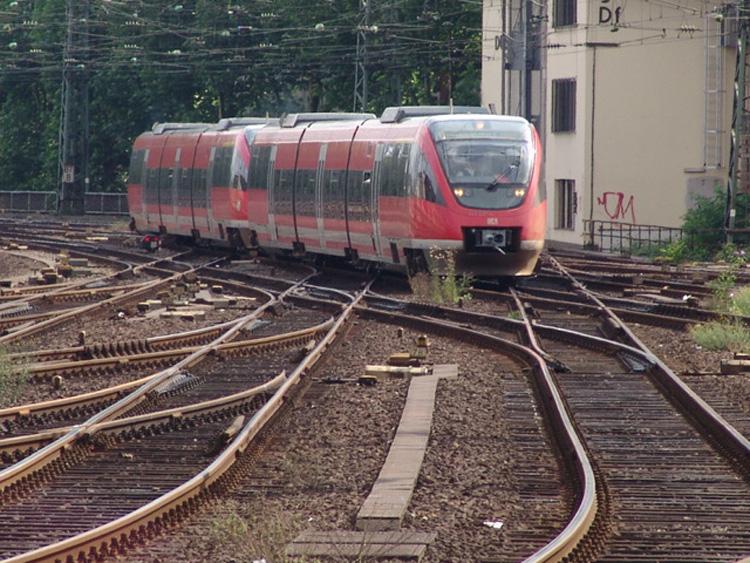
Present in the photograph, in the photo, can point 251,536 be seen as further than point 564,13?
No

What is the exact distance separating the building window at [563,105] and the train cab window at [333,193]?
18.2 m

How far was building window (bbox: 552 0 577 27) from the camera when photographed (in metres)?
45.9

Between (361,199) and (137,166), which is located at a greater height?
(361,199)

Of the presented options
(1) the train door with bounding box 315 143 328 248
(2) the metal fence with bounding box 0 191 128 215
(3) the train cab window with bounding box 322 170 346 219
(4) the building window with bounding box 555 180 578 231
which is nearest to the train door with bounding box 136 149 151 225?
(4) the building window with bounding box 555 180 578 231

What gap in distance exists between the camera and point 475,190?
24344 mm

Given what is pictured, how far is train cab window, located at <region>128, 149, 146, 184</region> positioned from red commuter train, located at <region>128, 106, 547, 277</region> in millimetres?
6473

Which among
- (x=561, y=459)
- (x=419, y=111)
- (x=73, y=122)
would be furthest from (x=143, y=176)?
(x=561, y=459)

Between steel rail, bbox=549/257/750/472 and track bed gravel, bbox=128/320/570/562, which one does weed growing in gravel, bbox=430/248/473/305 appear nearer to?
steel rail, bbox=549/257/750/472

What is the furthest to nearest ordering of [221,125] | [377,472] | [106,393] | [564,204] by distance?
[564,204] < [221,125] < [106,393] < [377,472]

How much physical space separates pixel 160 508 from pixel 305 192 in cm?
2245

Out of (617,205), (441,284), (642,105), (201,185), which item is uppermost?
(642,105)

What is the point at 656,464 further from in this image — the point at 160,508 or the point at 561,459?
the point at 160,508

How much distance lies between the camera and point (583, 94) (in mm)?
45406

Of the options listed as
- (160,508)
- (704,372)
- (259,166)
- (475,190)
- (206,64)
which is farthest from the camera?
(206,64)
